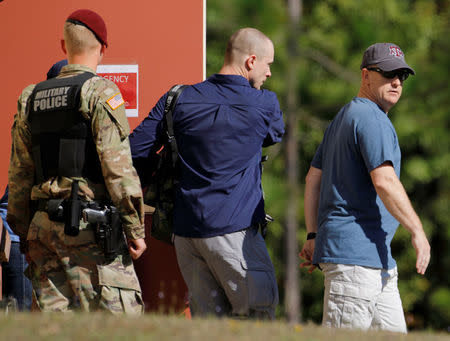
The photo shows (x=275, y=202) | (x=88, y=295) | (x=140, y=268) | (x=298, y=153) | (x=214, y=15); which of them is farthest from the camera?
(x=298, y=153)

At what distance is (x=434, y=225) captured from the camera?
32.8ft

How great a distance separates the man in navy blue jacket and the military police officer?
36 centimetres

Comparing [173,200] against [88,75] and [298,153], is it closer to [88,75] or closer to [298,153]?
[88,75]

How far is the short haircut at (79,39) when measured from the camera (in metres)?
3.08

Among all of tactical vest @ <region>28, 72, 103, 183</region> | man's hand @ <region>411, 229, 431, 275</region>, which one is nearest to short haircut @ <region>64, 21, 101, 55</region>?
tactical vest @ <region>28, 72, 103, 183</region>

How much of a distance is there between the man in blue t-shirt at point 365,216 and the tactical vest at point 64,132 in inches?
40.3

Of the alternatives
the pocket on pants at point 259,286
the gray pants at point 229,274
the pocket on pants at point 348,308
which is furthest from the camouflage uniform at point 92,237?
the pocket on pants at point 348,308

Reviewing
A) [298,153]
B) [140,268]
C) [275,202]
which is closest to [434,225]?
[298,153]

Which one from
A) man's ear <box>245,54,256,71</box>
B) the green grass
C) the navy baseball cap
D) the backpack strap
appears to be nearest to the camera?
the green grass

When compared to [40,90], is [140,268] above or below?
below

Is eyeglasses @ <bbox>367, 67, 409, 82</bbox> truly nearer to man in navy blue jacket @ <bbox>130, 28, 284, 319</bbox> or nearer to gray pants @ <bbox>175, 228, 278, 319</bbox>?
man in navy blue jacket @ <bbox>130, 28, 284, 319</bbox>

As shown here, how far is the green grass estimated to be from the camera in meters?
2.26

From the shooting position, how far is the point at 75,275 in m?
2.96

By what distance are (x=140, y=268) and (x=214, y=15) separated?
18.3ft
